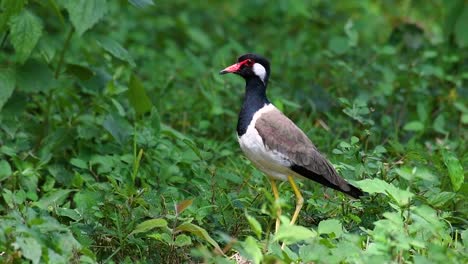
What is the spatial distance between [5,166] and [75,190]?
1.75 ft

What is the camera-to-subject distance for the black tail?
515 centimetres

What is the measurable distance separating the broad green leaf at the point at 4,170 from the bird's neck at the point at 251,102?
4.65ft

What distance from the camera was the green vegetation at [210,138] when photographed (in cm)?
454

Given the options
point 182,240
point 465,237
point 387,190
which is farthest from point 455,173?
point 182,240

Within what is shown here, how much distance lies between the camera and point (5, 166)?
5.77 metres

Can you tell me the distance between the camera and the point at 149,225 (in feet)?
15.3

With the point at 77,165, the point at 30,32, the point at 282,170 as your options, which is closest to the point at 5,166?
the point at 77,165

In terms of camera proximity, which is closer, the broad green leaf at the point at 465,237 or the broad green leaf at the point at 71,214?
the broad green leaf at the point at 465,237

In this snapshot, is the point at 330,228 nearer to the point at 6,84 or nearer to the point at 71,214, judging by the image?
the point at 71,214

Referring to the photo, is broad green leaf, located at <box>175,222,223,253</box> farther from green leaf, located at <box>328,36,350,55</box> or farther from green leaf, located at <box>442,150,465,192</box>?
green leaf, located at <box>328,36,350,55</box>

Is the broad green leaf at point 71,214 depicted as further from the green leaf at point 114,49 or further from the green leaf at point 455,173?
the green leaf at point 455,173

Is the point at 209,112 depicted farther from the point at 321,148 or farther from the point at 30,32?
the point at 30,32

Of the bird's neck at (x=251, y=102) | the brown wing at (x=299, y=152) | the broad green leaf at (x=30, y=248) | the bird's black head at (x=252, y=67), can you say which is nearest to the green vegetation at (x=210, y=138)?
the broad green leaf at (x=30, y=248)

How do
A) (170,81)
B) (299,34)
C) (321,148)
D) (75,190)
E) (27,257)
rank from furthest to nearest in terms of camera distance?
(299,34) → (170,81) → (321,148) → (75,190) → (27,257)
